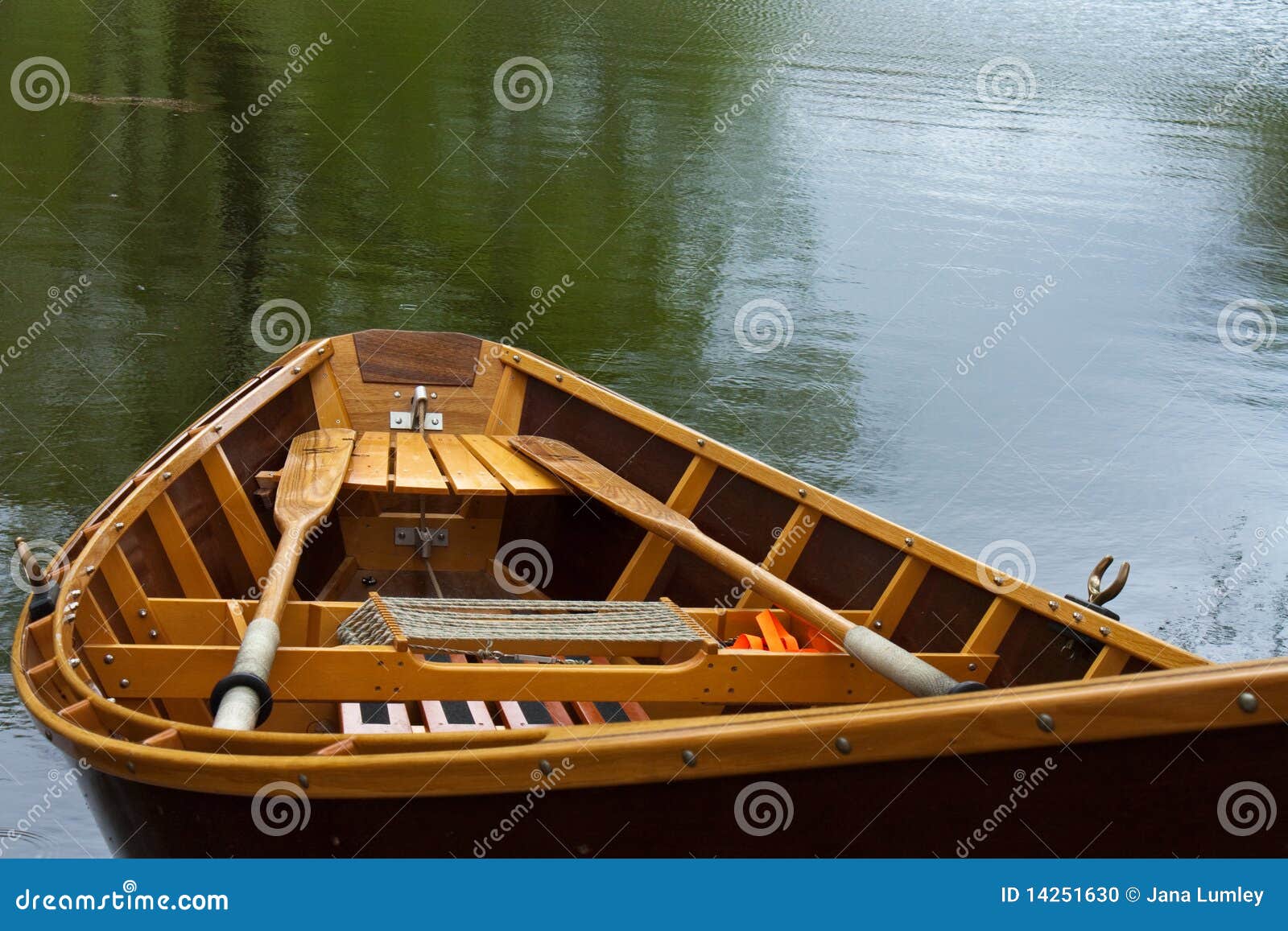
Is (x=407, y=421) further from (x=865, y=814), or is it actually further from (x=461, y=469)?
(x=865, y=814)

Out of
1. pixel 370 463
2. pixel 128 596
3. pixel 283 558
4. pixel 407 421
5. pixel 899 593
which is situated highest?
pixel 899 593

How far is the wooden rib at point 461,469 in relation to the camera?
4.79m

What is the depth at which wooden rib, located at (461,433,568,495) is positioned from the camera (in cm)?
484

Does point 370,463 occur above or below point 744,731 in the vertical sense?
below

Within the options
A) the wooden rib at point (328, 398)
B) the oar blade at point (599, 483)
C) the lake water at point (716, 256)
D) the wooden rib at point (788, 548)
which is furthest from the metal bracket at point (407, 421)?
the wooden rib at point (788, 548)

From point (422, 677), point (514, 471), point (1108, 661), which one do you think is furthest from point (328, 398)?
point (1108, 661)

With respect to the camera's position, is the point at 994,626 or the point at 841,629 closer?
the point at 841,629

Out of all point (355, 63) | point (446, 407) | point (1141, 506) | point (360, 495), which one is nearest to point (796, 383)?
→ point (1141, 506)

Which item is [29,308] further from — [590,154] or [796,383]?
[590,154]

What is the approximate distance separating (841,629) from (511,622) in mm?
860

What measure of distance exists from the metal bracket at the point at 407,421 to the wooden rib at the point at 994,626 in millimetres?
2675

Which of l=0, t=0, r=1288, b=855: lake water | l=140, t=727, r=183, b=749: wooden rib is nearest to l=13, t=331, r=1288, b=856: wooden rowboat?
l=140, t=727, r=183, b=749: wooden rib

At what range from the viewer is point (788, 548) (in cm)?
439

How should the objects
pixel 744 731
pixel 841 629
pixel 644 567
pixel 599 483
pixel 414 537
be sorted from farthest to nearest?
pixel 414 537 → pixel 599 483 → pixel 644 567 → pixel 841 629 → pixel 744 731
